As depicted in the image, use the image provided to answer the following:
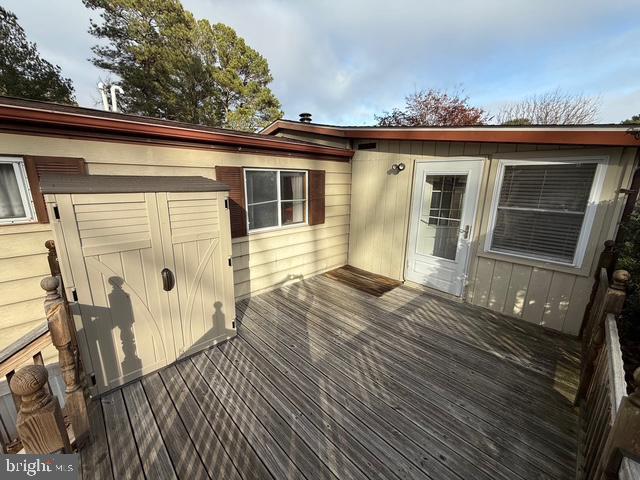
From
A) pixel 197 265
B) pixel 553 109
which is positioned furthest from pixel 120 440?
pixel 553 109

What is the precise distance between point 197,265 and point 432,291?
347 centimetres

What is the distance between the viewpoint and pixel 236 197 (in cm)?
343

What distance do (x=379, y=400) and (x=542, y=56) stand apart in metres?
12.8

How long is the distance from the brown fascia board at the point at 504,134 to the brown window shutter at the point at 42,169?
3.35 metres

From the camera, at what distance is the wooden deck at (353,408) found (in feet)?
5.28

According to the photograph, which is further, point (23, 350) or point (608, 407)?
point (23, 350)

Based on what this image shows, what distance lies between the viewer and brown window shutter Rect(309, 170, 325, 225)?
171 inches

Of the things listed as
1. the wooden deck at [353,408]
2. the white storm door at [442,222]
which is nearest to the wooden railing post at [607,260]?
the wooden deck at [353,408]

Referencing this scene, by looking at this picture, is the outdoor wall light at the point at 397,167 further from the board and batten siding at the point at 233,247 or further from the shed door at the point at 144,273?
the shed door at the point at 144,273

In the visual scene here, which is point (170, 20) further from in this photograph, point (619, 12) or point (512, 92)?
point (512, 92)

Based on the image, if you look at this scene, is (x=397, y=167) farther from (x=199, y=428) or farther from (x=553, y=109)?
(x=553, y=109)

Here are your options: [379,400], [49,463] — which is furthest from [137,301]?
[379,400]

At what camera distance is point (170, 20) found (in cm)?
948

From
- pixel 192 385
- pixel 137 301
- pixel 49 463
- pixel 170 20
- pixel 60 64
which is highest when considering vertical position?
pixel 170 20
